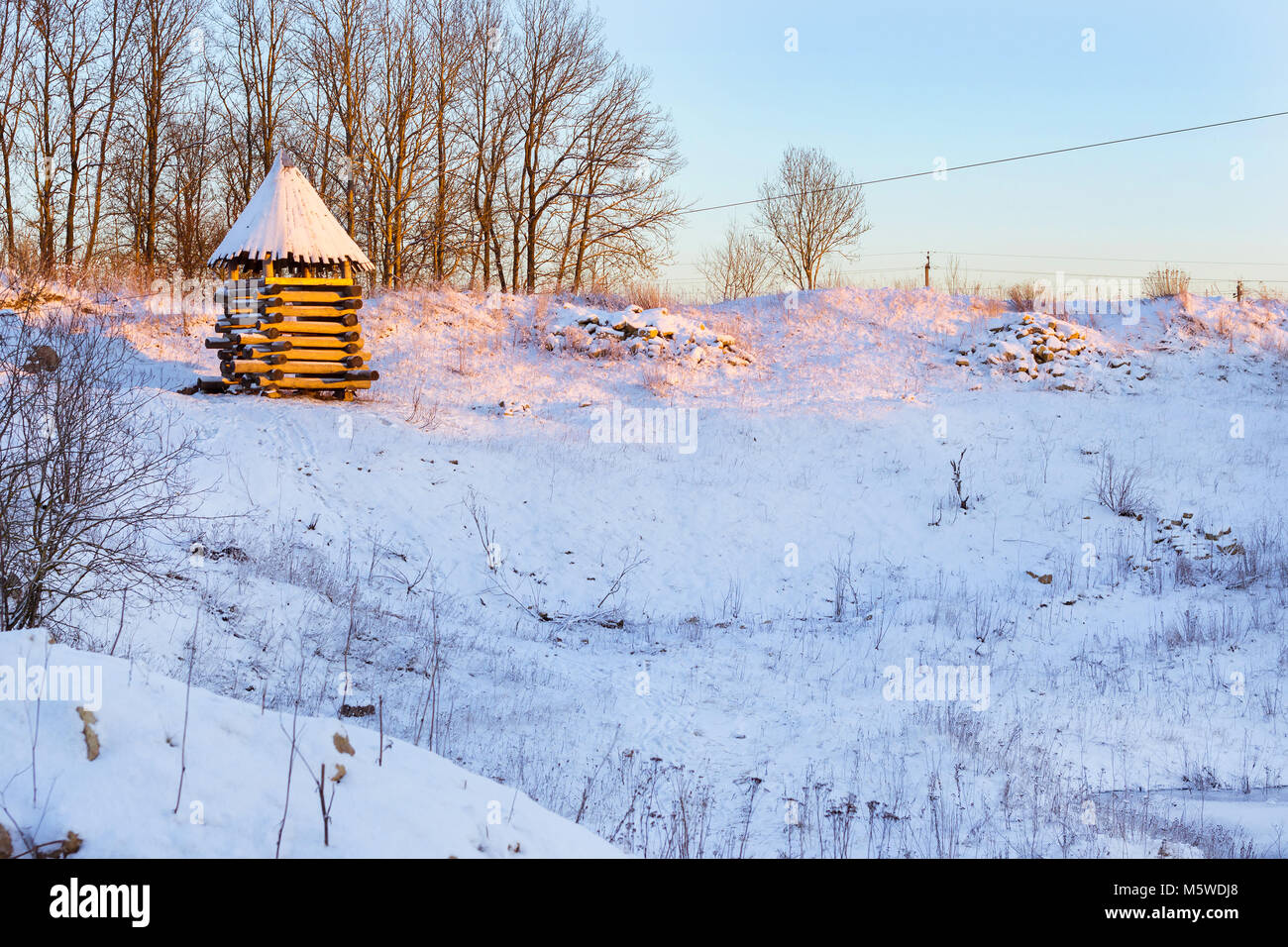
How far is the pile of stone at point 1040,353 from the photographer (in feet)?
70.0

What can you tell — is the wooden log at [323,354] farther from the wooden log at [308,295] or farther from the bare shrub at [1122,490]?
the bare shrub at [1122,490]

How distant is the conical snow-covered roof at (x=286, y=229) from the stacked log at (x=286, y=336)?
653 mm

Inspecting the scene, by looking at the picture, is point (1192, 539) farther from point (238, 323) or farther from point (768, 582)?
point (238, 323)

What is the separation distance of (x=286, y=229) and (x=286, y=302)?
1.30 metres

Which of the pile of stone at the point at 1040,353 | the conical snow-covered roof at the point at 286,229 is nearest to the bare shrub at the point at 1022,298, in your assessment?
the pile of stone at the point at 1040,353

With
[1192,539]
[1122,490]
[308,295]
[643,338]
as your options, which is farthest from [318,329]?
[1192,539]

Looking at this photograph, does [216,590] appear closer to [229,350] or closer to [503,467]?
[503,467]

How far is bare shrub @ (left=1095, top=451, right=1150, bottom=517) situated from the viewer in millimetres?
14914

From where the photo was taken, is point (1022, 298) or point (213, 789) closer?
point (213, 789)

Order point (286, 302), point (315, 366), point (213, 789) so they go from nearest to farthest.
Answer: point (213, 789) < point (286, 302) < point (315, 366)

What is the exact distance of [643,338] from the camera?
22391 millimetres

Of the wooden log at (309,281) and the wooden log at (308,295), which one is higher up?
the wooden log at (309,281)

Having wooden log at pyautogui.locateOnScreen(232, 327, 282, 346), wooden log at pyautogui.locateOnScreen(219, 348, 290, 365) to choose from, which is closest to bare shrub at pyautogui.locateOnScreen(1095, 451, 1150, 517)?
wooden log at pyautogui.locateOnScreen(219, 348, 290, 365)
